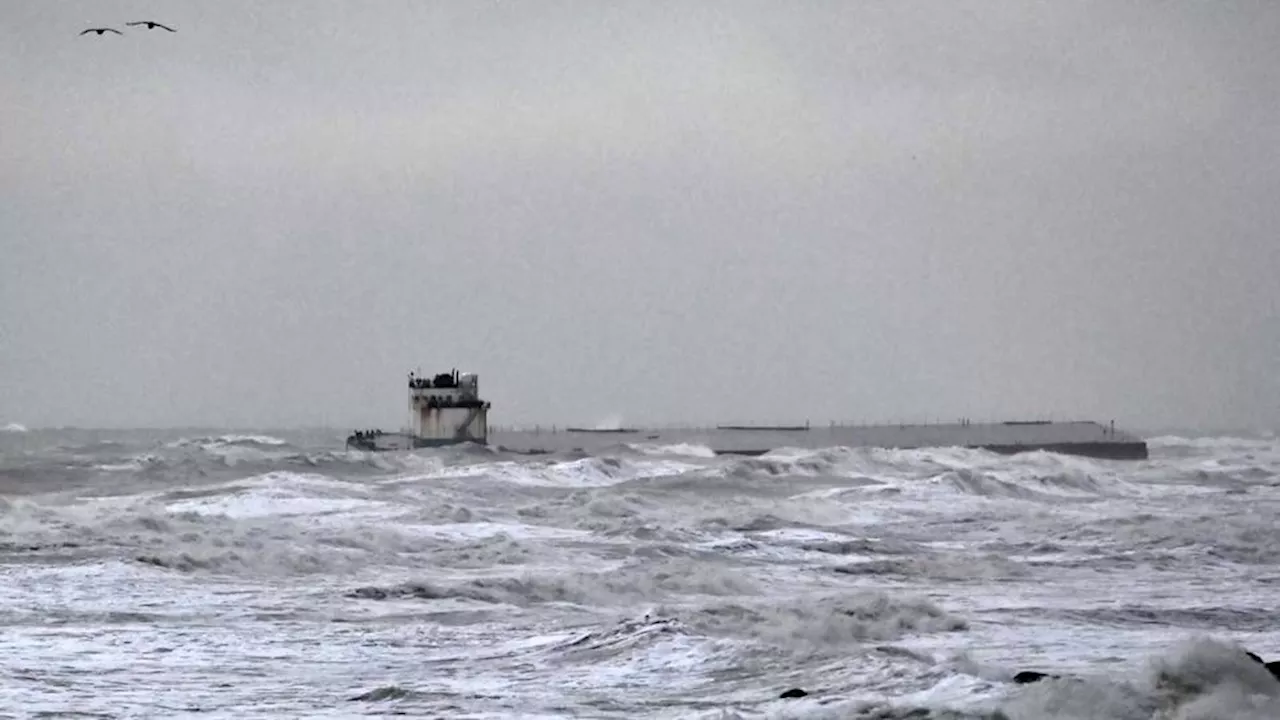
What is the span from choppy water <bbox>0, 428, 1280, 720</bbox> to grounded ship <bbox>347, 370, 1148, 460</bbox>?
26.8m

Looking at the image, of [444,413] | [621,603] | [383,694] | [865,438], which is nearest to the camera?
[383,694]

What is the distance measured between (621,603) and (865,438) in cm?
7290

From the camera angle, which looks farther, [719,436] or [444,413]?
[719,436]

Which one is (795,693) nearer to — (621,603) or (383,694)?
(383,694)

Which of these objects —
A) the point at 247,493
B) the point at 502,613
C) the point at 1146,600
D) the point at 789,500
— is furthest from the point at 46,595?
the point at 789,500

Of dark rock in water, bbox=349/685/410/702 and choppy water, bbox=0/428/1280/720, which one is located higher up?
choppy water, bbox=0/428/1280/720

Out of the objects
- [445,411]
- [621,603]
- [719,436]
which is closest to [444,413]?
[445,411]

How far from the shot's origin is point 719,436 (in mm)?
99938

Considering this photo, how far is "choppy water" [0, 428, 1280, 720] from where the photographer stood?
602 inches

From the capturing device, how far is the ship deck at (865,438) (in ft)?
268

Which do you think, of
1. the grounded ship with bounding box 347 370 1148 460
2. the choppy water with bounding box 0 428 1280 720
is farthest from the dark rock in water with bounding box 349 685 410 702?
the grounded ship with bounding box 347 370 1148 460

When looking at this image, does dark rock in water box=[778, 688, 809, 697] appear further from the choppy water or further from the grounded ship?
the grounded ship

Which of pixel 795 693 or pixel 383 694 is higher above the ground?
pixel 795 693

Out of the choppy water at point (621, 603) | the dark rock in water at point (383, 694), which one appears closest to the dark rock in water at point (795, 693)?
the choppy water at point (621, 603)
